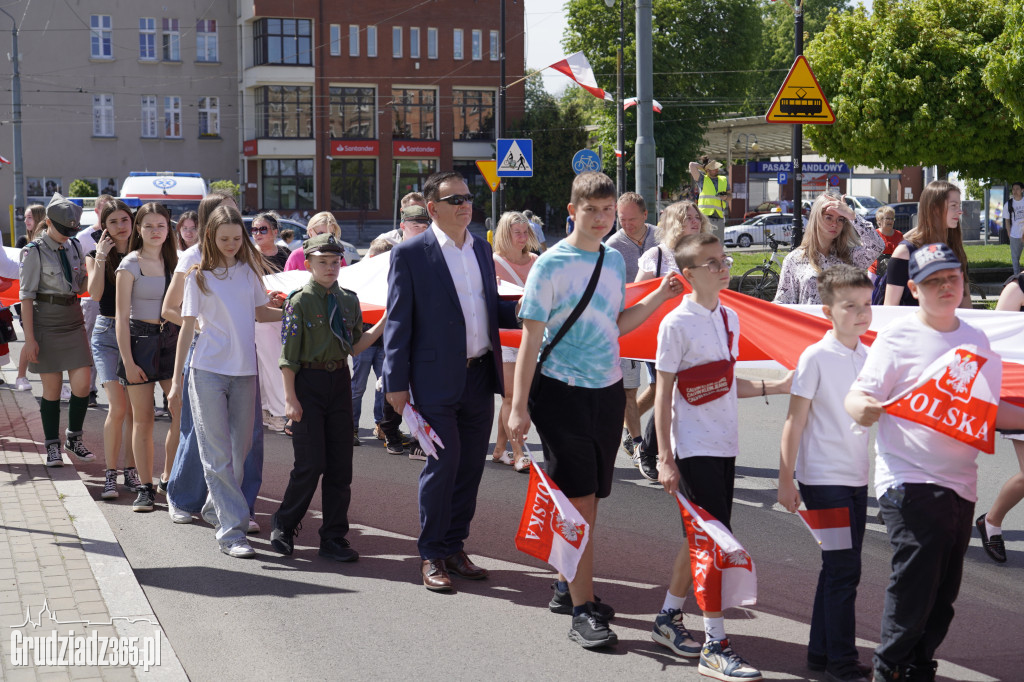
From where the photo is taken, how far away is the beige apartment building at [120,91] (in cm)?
6088

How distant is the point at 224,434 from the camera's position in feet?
21.9

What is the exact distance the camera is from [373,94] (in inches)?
2589

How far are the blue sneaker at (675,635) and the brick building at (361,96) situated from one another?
60254 millimetres

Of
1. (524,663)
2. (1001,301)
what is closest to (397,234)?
(1001,301)

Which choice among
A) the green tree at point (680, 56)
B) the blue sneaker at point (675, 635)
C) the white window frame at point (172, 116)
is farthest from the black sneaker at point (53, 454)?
the white window frame at point (172, 116)

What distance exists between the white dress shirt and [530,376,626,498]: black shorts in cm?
78

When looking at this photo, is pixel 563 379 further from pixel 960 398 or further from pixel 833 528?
pixel 960 398

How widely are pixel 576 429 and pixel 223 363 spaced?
245 cm

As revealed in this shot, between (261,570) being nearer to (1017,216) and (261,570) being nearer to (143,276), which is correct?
(143,276)

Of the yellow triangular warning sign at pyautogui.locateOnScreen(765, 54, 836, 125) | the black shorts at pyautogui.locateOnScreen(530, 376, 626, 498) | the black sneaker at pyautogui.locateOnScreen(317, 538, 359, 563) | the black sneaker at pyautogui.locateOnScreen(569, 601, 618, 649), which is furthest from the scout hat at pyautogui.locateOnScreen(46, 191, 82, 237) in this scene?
the yellow triangular warning sign at pyautogui.locateOnScreen(765, 54, 836, 125)

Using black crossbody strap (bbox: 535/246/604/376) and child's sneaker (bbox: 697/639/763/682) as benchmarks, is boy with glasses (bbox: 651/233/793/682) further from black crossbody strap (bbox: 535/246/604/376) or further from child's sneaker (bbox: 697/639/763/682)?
black crossbody strap (bbox: 535/246/604/376)

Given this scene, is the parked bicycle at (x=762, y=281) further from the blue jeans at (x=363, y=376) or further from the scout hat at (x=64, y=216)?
the scout hat at (x=64, y=216)

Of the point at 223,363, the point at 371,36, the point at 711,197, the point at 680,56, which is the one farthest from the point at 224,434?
the point at 371,36

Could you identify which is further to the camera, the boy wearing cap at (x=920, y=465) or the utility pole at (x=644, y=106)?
the utility pole at (x=644, y=106)
